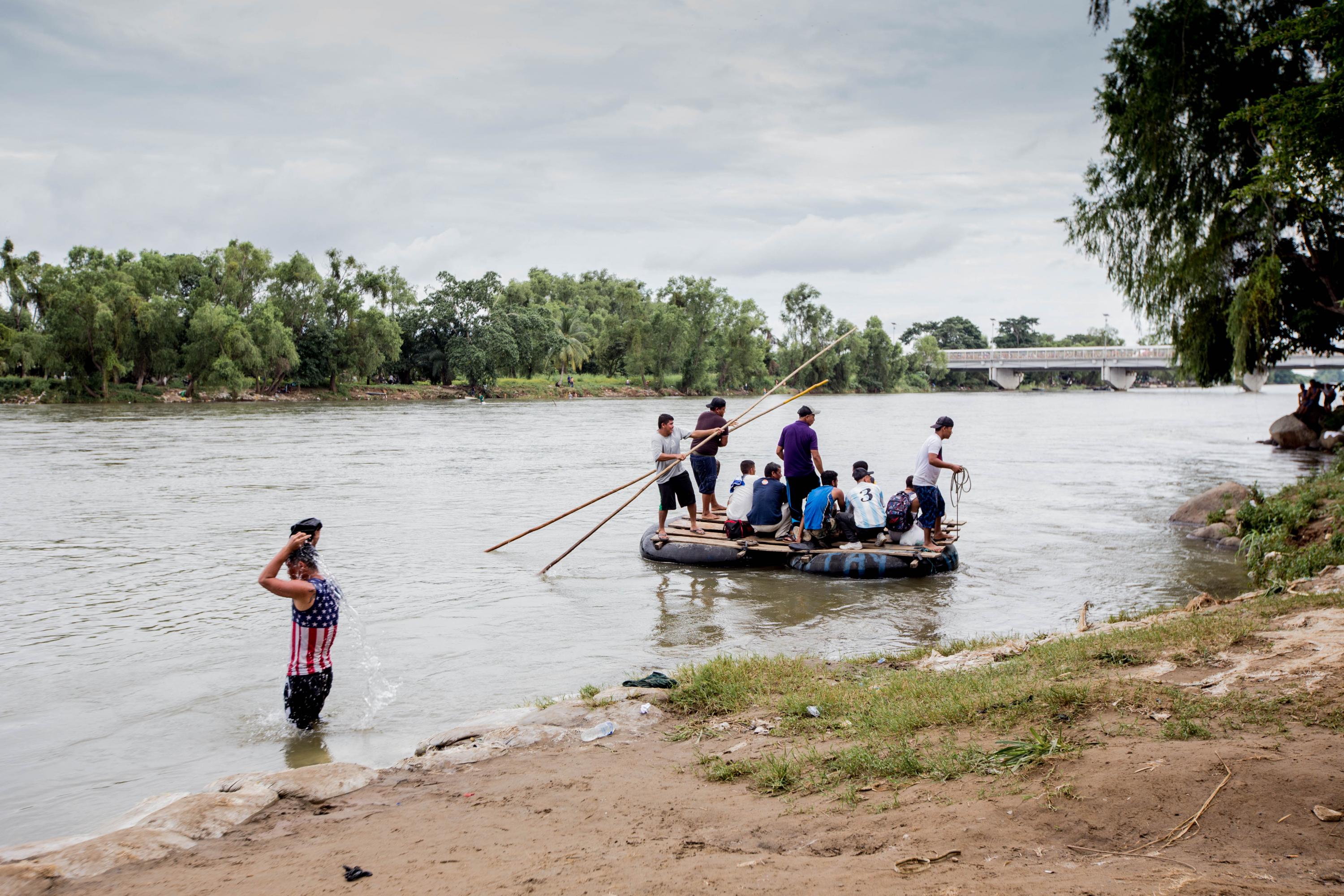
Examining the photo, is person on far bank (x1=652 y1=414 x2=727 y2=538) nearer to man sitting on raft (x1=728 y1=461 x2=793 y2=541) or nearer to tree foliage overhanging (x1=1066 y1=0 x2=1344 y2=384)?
man sitting on raft (x1=728 y1=461 x2=793 y2=541)

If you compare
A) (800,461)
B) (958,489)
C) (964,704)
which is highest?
(800,461)

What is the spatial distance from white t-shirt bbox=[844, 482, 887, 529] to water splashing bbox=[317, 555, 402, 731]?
6.67 meters

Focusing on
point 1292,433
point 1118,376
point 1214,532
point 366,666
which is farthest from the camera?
point 1118,376

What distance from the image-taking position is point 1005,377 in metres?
120

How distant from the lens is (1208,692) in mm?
5609

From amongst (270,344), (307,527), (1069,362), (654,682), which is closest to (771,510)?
(654,682)

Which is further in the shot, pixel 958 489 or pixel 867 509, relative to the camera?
pixel 958 489

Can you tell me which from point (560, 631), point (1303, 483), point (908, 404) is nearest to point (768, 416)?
point (908, 404)

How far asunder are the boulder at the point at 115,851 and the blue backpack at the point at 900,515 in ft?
32.6

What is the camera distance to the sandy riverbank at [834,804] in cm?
380

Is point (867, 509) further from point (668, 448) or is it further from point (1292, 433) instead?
point (1292, 433)

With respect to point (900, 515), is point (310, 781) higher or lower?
lower

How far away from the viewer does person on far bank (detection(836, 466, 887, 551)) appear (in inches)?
508

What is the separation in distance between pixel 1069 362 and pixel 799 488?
3948 inches
